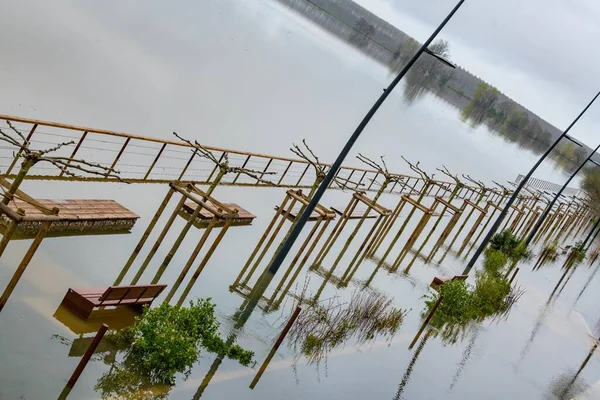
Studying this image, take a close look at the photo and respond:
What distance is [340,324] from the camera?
15781 millimetres

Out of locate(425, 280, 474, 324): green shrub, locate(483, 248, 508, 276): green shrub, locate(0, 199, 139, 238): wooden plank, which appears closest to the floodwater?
locate(0, 199, 139, 238): wooden plank

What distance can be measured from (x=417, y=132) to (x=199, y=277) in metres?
69.9

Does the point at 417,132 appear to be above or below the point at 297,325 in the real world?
above

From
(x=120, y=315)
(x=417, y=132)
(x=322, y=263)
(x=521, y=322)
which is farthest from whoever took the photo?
(x=417, y=132)

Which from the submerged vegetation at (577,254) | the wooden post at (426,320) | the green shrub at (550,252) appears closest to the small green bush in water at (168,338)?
the wooden post at (426,320)

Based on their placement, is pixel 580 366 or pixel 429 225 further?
pixel 429 225

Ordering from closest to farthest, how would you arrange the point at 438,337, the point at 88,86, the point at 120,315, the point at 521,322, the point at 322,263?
the point at 120,315 → the point at 438,337 → the point at 322,263 → the point at 521,322 → the point at 88,86

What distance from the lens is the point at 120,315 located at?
11.8m

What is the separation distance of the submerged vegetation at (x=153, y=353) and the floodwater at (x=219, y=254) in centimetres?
25

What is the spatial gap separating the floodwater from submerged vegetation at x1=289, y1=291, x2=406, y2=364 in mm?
296

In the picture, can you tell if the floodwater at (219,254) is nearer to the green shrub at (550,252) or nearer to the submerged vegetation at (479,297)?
the submerged vegetation at (479,297)

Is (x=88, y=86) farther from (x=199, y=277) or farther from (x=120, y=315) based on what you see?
(x=120, y=315)

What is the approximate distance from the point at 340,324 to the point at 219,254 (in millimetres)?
3416

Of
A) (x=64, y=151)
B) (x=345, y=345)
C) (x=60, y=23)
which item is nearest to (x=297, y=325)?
(x=345, y=345)
